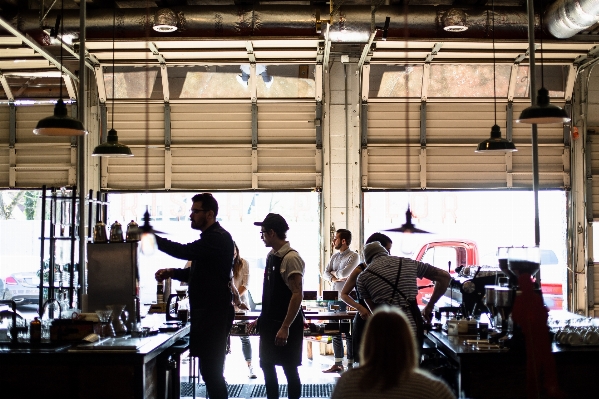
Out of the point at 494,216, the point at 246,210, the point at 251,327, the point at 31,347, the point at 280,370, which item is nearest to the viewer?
the point at 31,347

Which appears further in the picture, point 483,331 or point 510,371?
point 483,331

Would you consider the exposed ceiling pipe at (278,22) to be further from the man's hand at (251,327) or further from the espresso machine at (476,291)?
the espresso machine at (476,291)

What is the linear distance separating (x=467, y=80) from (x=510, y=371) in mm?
6189

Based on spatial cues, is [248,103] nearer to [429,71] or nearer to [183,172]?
[183,172]

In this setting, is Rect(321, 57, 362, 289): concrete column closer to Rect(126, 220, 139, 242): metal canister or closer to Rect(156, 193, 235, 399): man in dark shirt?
Rect(126, 220, 139, 242): metal canister

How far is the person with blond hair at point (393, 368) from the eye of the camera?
8.81ft

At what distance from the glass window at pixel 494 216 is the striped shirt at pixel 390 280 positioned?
14.5ft

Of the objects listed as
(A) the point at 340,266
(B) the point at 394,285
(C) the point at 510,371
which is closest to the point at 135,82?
(A) the point at 340,266

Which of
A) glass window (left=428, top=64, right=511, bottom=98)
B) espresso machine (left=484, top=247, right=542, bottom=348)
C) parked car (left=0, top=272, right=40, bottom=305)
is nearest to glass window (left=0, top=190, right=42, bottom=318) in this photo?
parked car (left=0, top=272, right=40, bottom=305)

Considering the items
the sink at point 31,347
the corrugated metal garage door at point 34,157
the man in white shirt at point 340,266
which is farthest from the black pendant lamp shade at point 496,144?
the corrugated metal garage door at point 34,157

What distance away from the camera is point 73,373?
14.6ft

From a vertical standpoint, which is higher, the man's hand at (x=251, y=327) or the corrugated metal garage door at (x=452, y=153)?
the corrugated metal garage door at (x=452, y=153)

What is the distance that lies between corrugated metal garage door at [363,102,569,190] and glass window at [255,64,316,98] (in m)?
0.90

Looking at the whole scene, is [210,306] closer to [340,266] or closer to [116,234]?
[116,234]
